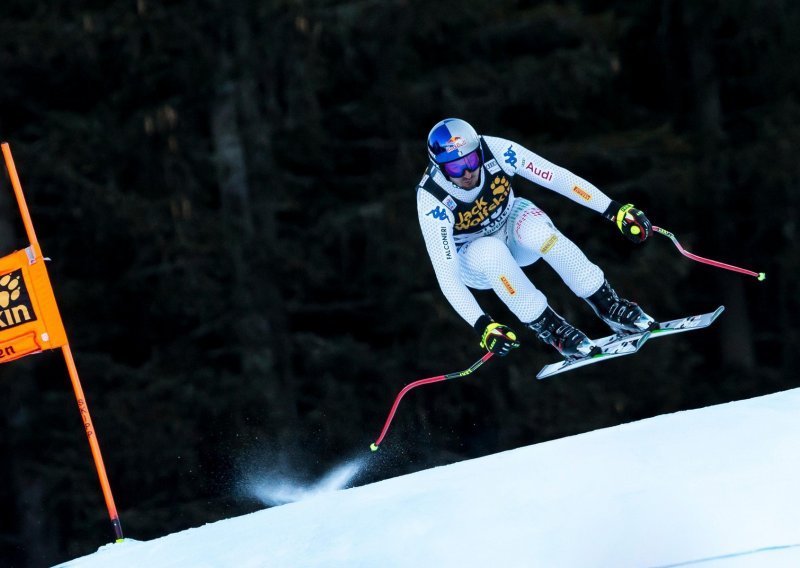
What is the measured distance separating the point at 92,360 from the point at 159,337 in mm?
1095

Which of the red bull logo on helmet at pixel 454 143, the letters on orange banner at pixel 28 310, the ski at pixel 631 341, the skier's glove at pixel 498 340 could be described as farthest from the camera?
the letters on orange banner at pixel 28 310

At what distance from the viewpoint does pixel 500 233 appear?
831 cm

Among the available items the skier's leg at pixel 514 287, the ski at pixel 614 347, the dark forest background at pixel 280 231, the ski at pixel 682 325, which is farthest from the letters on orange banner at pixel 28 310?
the dark forest background at pixel 280 231

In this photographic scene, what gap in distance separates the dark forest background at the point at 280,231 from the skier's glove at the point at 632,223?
6.08 m

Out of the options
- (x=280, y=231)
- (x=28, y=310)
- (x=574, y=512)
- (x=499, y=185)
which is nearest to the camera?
(x=574, y=512)

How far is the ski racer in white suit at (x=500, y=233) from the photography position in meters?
7.95

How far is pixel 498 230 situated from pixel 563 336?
2.21ft

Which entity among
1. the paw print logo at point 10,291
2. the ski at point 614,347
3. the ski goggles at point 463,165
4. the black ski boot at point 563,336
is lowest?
the ski at point 614,347

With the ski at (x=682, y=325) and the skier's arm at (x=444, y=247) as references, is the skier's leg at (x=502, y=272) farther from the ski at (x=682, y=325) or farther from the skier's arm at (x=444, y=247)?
the ski at (x=682, y=325)

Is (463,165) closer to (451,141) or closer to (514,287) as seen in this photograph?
(451,141)

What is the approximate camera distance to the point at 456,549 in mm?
6699

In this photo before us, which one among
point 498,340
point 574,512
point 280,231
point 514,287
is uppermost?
point 280,231

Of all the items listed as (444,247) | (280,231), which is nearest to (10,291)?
(444,247)

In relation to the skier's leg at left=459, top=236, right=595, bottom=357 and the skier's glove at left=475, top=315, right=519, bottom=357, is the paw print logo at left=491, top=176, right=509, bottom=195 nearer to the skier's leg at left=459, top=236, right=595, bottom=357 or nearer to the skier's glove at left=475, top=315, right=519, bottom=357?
the skier's leg at left=459, top=236, right=595, bottom=357
